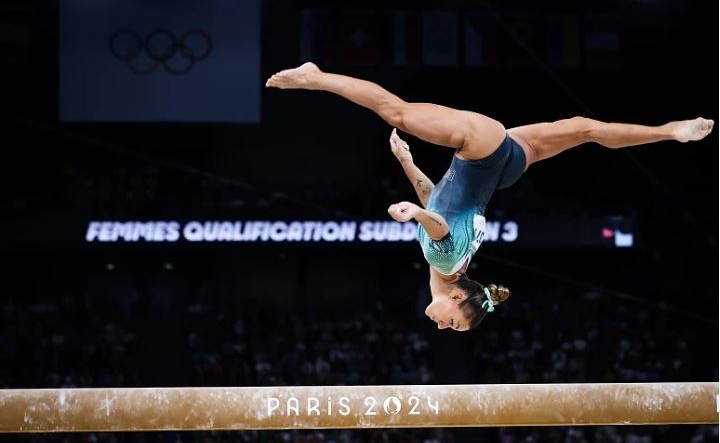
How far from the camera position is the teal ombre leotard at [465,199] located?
7.17 metres

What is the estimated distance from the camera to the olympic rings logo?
61.0ft

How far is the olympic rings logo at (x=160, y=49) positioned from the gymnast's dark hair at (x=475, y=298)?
1213 cm

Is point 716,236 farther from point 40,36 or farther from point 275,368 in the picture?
point 40,36

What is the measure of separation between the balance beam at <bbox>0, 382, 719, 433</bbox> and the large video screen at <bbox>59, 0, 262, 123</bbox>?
37.2 feet

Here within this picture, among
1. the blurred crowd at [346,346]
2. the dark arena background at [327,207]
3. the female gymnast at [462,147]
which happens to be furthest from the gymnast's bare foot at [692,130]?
the blurred crowd at [346,346]

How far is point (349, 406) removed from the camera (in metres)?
7.81

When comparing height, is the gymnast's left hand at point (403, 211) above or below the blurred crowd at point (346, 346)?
above

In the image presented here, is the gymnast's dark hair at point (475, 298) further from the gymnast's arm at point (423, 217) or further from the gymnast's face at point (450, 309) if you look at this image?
the gymnast's arm at point (423, 217)

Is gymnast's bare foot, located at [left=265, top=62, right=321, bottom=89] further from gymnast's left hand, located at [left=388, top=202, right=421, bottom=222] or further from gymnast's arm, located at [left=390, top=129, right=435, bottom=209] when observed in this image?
gymnast's arm, located at [left=390, top=129, right=435, bottom=209]

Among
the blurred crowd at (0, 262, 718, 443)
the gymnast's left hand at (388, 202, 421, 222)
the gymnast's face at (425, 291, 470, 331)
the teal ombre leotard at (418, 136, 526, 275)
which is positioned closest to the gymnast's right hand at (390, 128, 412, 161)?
the teal ombre leotard at (418, 136, 526, 275)

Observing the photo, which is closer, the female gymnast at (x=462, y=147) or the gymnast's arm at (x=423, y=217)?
the gymnast's arm at (x=423, y=217)

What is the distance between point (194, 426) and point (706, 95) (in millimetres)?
15063

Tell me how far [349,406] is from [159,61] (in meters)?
12.1

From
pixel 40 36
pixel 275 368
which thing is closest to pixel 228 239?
pixel 275 368
